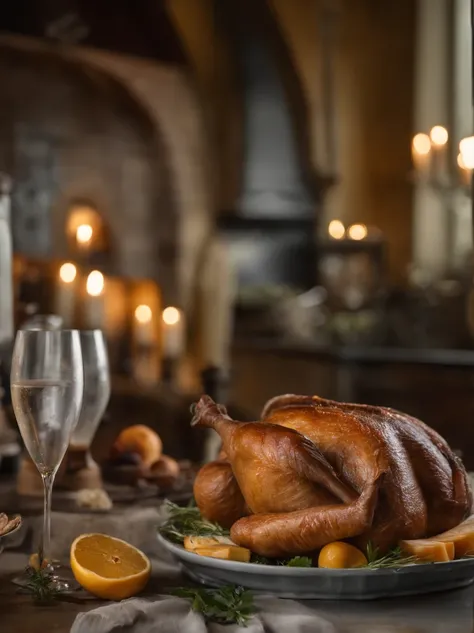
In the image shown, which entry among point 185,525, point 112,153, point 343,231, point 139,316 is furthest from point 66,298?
point 185,525

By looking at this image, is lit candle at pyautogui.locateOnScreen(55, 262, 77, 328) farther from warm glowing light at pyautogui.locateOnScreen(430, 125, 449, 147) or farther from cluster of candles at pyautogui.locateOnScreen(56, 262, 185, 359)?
warm glowing light at pyautogui.locateOnScreen(430, 125, 449, 147)

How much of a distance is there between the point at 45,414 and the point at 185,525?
0.17 metres

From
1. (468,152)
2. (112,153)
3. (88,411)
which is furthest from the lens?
(112,153)

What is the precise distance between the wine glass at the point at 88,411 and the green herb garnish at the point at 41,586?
0.28 meters

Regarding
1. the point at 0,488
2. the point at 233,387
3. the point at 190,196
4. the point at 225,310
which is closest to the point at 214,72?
the point at 190,196

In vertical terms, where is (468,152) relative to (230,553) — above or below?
above

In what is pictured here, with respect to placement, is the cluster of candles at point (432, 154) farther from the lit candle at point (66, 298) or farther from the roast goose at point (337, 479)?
the roast goose at point (337, 479)

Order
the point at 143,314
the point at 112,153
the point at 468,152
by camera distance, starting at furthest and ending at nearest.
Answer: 1. the point at 112,153
2. the point at 143,314
3. the point at 468,152

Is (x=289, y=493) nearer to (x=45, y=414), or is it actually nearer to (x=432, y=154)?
(x=45, y=414)

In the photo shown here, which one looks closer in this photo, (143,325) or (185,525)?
(185,525)

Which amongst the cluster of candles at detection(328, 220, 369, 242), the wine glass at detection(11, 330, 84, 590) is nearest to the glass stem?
the wine glass at detection(11, 330, 84, 590)

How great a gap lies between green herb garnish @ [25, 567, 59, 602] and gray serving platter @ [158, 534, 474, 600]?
112mm

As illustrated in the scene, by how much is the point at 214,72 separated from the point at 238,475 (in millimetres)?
5414

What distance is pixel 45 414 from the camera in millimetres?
841
